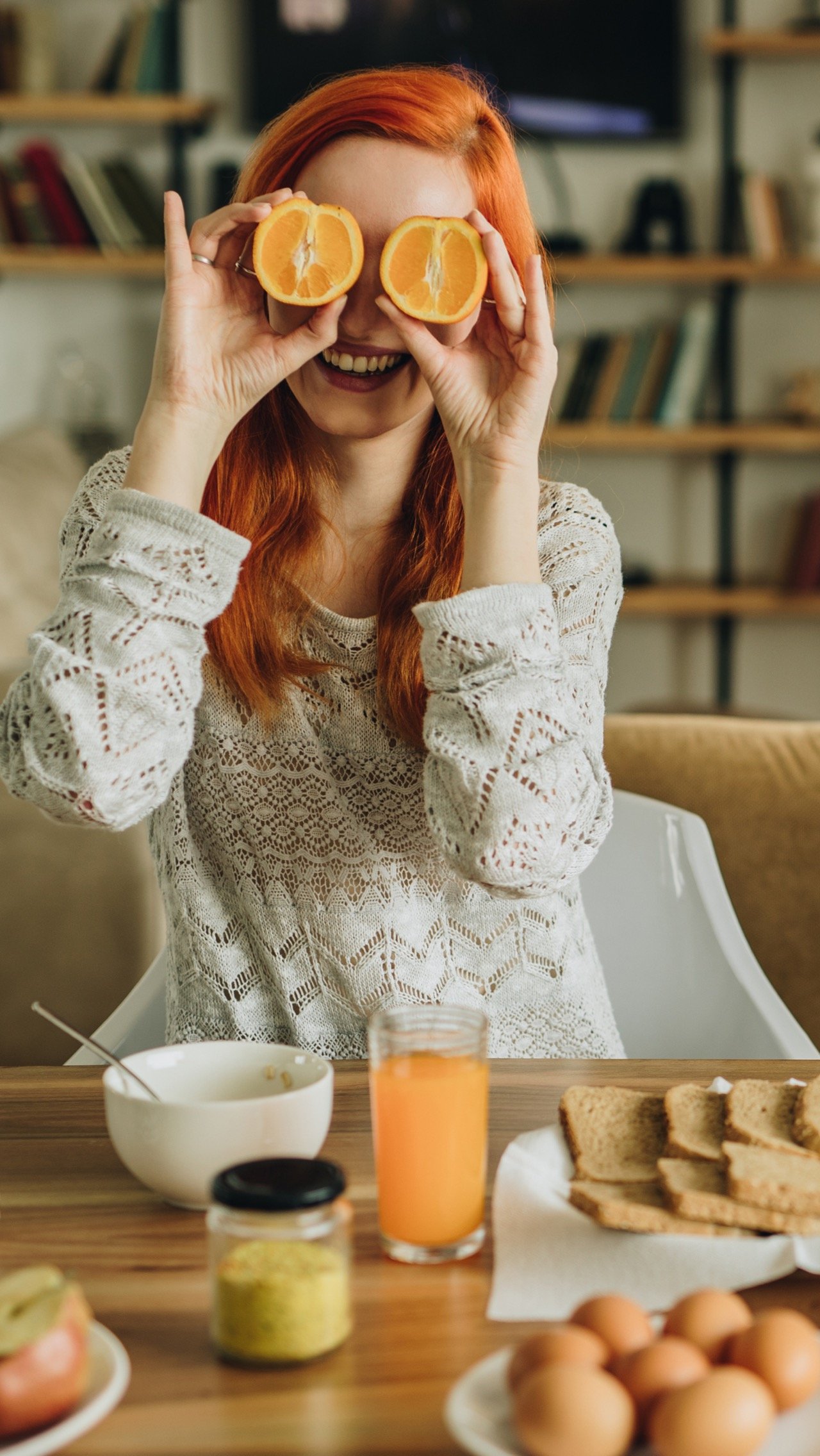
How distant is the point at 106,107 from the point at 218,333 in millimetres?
3164

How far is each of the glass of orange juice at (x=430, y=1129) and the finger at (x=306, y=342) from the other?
631 mm

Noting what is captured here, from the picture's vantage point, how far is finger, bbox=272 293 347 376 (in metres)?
1.21

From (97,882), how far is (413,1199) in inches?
72.5

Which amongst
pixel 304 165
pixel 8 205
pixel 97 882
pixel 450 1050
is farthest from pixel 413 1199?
pixel 8 205

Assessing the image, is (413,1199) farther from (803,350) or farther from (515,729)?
(803,350)

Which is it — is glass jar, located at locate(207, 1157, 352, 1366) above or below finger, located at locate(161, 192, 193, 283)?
below

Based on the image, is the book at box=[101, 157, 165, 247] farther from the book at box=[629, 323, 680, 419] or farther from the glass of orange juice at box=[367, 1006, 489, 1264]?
the glass of orange juice at box=[367, 1006, 489, 1264]

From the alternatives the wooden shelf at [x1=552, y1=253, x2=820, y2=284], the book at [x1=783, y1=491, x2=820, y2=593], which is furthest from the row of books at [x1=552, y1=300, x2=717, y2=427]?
the book at [x1=783, y1=491, x2=820, y2=593]

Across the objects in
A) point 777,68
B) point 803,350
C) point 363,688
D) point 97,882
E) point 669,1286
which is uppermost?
point 777,68

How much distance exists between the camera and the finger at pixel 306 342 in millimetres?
1208

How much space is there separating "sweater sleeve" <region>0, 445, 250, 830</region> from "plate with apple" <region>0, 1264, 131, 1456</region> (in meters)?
0.51

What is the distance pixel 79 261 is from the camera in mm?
4027

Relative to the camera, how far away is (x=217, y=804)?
4.36 ft

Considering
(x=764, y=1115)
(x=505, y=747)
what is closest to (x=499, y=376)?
(x=505, y=747)
